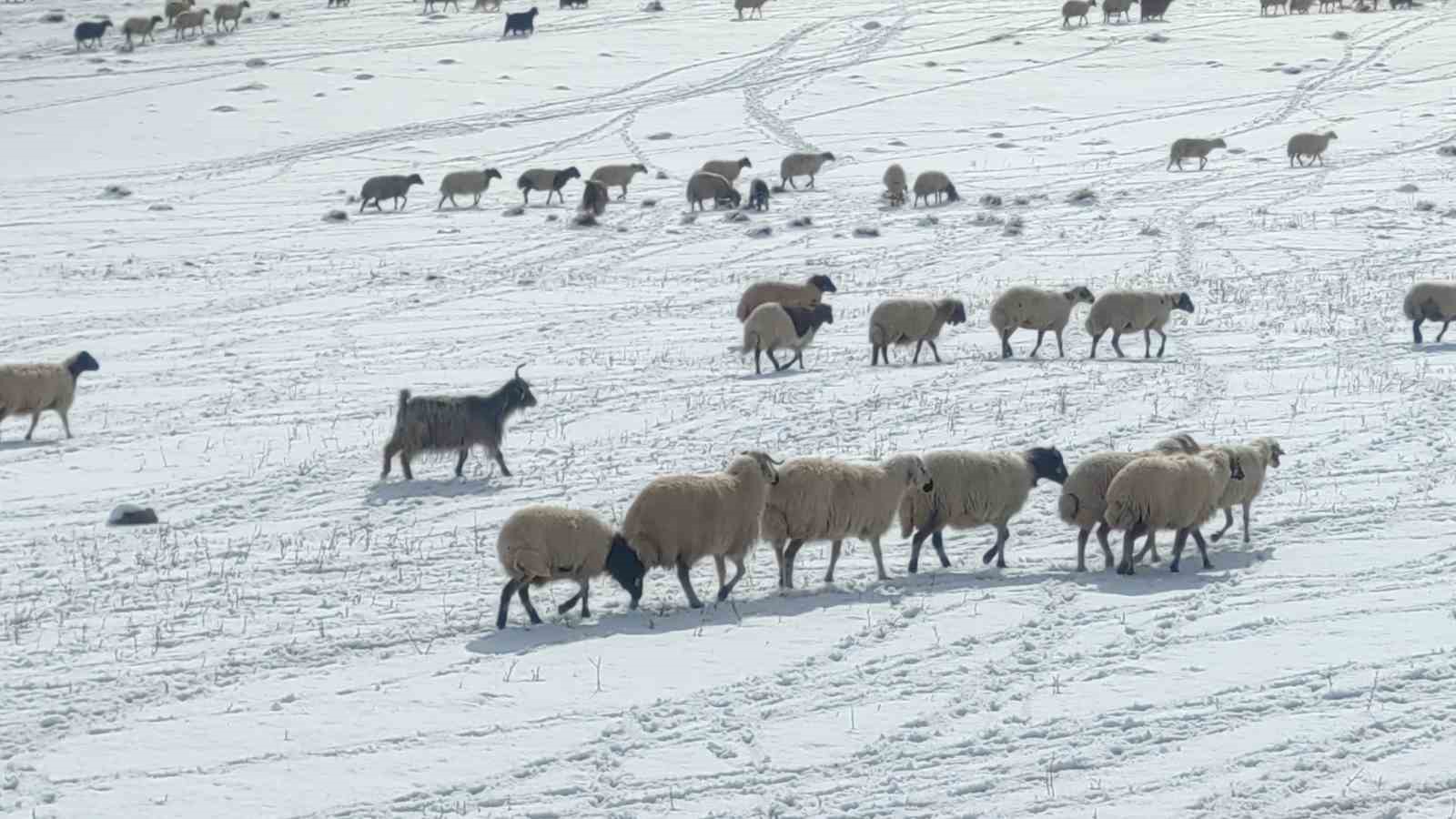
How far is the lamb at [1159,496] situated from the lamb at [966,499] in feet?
3.00

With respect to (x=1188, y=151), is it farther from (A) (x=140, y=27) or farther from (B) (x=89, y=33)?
(B) (x=89, y=33)

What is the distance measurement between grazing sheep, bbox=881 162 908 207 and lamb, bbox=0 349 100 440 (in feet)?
69.6

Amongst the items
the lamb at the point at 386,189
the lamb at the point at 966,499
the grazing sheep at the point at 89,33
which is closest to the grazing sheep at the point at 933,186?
the lamb at the point at 386,189

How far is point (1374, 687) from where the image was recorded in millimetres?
10578

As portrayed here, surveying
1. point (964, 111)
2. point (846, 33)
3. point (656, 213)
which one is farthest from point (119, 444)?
point (846, 33)

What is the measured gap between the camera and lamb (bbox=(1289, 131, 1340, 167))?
4110cm

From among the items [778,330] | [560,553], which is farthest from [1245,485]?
[778,330]

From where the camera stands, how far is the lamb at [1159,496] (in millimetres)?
13320

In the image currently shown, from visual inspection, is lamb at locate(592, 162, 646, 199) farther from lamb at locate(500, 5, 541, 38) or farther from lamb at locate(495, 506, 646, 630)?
lamb at locate(495, 506, 646, 630)

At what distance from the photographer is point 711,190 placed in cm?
3847

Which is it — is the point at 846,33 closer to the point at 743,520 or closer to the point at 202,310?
the point at 202,310

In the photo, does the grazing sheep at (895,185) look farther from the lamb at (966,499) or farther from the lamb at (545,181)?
the lamb at (966,499)

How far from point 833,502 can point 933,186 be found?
82.4 feet

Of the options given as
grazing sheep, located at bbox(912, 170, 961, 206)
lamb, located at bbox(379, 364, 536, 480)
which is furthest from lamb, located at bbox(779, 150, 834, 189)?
lamb, located at bbox(379, 364, 536, 480)
